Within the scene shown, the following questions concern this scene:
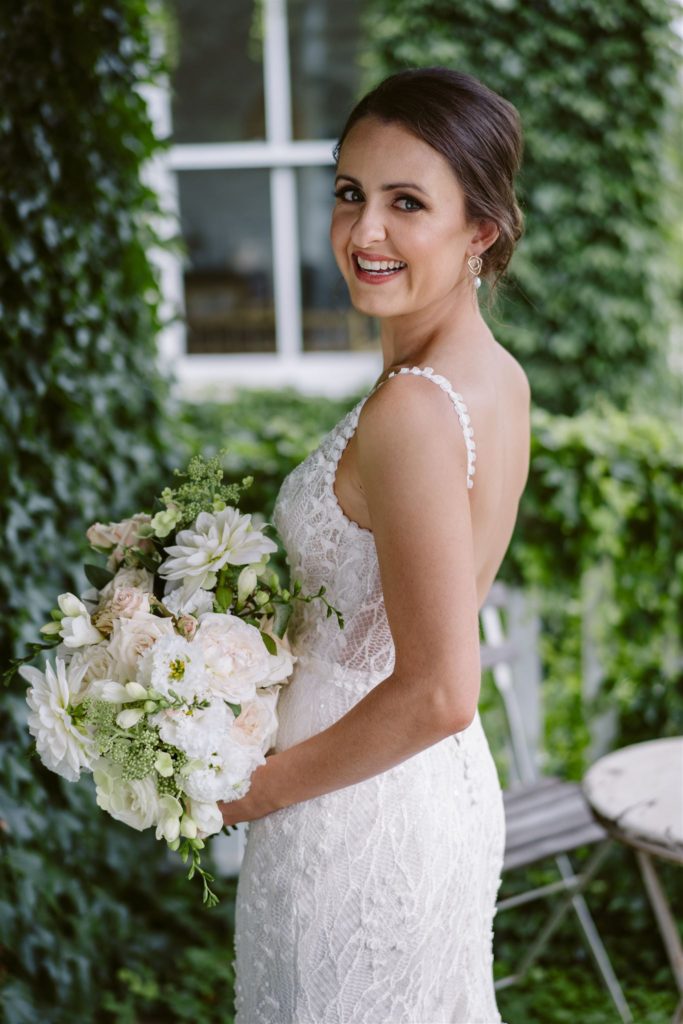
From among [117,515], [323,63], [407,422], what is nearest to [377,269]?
[407,422]

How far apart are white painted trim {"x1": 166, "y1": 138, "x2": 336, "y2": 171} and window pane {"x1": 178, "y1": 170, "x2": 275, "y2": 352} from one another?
24 cm

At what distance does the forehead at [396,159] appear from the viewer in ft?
4.98

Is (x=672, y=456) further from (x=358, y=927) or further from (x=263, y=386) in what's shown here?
(x=263, y=386)

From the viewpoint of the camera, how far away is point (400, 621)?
1.40 metres

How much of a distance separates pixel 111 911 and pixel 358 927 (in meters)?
1.69

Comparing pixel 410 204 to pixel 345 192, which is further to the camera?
pixel 345 192

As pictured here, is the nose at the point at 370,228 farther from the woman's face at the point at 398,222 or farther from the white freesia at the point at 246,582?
the white freesia at the point at 246,582

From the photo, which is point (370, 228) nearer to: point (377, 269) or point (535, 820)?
point (377, 269)

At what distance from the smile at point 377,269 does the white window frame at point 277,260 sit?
5.15 meters

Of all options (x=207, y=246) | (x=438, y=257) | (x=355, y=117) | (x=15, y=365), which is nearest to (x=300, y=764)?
(x=438, y=257)

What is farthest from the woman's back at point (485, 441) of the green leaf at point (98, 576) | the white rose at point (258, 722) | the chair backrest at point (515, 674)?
the chair backrest at point (515, 674)

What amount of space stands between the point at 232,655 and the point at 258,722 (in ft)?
0.45

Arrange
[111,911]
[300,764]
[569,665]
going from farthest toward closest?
[569,665], [111,911], [300,764]

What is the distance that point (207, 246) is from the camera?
733 cm
